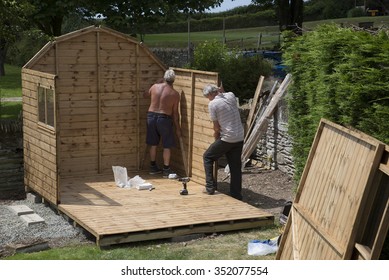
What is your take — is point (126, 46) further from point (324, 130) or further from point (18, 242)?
point (324, 130)

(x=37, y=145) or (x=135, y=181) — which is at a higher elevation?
(x=37, y=145)

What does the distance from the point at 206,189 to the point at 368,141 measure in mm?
6459

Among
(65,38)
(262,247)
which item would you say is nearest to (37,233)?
(262,247)

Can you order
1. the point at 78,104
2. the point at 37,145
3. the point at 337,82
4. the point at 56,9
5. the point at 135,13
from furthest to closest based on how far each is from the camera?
1. the point at 135,13
2. the point at 56,9
3. the point at 78,104
4. the point at 37,145
5. the point at 337,82

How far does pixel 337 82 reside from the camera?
9.29 metres

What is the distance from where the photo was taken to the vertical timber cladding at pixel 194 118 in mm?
13930

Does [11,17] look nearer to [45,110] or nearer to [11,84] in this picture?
[45,110]

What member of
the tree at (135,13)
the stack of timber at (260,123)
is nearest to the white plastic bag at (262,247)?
the stack of timber at (260,123)

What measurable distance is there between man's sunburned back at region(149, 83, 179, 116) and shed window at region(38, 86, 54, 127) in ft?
7.52

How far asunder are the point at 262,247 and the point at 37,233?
374 cm

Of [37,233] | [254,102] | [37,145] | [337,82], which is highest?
[337,82]

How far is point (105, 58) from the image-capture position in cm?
1521

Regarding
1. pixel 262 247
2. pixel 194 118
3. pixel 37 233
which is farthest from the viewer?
pixel 194 118
